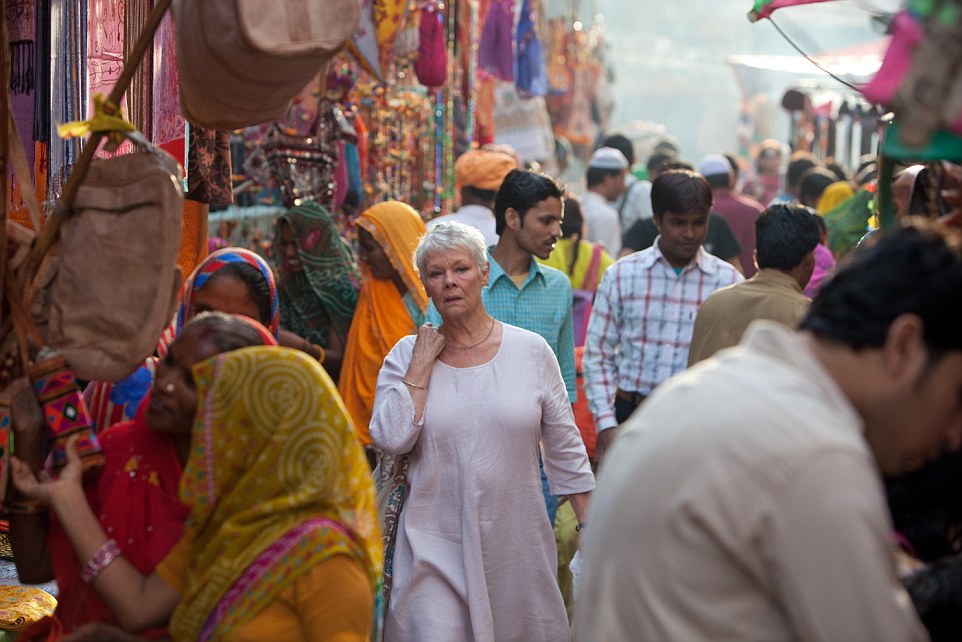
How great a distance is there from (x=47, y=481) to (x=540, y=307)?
3049mm

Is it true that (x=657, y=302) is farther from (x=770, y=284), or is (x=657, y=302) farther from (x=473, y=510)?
(x=473, y=510)

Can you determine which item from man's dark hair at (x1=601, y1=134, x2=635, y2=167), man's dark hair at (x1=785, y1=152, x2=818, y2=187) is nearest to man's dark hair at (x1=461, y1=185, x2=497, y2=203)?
man's dark hair at (x1=601, y1=134, x2=635, y2=167)

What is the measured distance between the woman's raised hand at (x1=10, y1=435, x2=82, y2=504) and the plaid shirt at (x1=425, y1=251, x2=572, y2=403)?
289 cm

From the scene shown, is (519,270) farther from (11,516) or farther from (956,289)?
(956,289)

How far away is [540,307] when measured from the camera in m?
5.47

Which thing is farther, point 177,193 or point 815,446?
point 177,193

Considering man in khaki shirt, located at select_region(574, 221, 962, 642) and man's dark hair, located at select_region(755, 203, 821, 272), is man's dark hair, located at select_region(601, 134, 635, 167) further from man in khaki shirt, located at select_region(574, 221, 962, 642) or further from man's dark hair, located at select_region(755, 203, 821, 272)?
man in khaki shirt, located at select_region(574, 221, 962, 642)

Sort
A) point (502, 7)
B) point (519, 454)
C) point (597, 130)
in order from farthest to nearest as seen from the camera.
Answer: point (597, 130) < point (502, 7) < point (519, 454)

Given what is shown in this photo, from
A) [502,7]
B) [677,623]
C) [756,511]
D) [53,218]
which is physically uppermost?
[502,7]

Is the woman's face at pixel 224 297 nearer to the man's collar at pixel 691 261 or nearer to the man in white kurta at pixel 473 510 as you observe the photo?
the man in white kurta at pixel 473 510

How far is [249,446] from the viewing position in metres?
2.64

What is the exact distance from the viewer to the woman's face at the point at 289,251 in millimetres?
6395

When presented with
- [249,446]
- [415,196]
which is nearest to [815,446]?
[249,446]

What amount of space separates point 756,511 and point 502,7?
10.3 m
